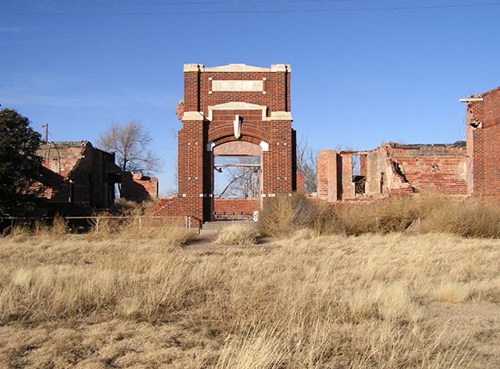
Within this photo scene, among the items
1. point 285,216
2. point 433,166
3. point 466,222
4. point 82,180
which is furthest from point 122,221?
point 433,166

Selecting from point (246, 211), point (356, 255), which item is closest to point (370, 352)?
point (356, 255)

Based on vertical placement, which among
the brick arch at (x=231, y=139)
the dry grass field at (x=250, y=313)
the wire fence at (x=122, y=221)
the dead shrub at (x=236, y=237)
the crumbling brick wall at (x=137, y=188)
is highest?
the brick arch at (x=231, y=139)

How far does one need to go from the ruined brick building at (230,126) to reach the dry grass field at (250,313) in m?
11.1

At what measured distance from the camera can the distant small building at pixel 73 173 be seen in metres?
34.5

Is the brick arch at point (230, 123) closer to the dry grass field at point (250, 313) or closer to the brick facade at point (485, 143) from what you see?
the brick facade at point (485, 143)

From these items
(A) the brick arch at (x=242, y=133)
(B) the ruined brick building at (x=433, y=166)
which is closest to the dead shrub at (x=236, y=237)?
(A) the brick arch at (x=242, y=133)

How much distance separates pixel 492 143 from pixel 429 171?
876cm

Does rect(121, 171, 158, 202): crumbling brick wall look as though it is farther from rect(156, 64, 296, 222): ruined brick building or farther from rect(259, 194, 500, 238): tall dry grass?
rect(259, 194, 500, 238): tall dry grass

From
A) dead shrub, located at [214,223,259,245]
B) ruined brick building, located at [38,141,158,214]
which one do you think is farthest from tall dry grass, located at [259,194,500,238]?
ruined brick building, located at [38,141,158,214]

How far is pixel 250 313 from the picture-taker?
6.16 meters

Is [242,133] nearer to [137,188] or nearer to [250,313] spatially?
[250,313]

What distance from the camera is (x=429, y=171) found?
32.6 meters

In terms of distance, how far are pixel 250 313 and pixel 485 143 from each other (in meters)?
21.3

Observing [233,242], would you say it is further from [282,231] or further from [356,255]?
[356,255]
